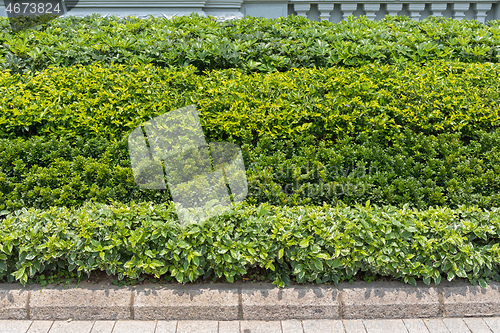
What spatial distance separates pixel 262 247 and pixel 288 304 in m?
0.44

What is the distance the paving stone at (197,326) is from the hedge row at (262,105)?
1.61 m

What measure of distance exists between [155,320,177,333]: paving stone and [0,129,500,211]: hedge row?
1038mm

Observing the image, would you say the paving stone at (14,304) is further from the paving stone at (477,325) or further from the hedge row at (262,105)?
the paving stone at (477,325)

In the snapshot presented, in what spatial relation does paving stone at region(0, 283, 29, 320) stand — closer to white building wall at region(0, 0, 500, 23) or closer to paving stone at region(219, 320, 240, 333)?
paving stone at region(219, 320, 240, 333)

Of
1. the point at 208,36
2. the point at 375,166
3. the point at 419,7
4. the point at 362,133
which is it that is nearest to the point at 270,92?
the point at 362,133

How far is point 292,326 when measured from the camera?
2.97 meters

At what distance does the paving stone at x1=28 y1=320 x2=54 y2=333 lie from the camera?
2965 mm

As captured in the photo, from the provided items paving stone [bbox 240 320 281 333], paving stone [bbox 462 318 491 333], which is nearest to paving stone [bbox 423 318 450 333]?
paving stone [bbox 462 318 491 333]

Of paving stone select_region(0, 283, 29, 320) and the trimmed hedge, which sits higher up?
the trimmed hedge

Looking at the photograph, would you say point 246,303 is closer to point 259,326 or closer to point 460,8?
point 259,326

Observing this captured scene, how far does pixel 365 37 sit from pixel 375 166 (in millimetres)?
2557

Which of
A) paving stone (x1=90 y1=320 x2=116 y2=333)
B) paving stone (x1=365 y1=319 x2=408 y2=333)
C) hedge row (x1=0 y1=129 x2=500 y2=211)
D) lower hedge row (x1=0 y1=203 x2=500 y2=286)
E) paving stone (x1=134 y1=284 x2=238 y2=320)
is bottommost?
paving stone (x1=365 y1=319 x2=408 y2=333)

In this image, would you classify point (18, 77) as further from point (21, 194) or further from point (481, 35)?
point (481, 35)

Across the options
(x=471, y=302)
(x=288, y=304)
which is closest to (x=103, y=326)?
(x=288, y=304)
